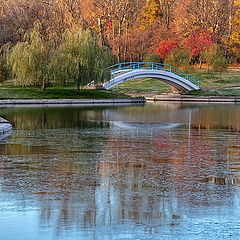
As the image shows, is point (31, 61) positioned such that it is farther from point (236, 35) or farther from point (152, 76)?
point (236, 35)

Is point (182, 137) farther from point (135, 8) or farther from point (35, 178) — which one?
point (135, 8)

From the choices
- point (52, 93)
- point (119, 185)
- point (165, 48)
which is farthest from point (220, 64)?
point (119, 185)

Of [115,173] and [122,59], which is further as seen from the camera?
[122,59]

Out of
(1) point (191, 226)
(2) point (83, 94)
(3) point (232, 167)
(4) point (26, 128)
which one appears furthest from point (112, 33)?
(1) point (191, 226)

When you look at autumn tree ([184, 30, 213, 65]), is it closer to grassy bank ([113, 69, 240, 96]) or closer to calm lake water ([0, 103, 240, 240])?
grassy bank ([113, 69, 240, 96])

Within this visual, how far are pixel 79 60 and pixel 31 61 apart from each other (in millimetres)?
3227

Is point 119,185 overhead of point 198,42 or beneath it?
beneath

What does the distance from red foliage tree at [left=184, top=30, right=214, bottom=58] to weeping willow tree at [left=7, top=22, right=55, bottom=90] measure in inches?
918

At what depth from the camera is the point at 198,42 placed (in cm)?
6500

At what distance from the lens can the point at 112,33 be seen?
229 feet

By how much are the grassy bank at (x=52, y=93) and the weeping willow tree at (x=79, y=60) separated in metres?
0.85

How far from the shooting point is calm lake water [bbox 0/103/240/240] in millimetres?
9133

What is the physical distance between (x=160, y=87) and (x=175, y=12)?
55.3ft

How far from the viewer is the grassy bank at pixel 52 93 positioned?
43.9 meters
